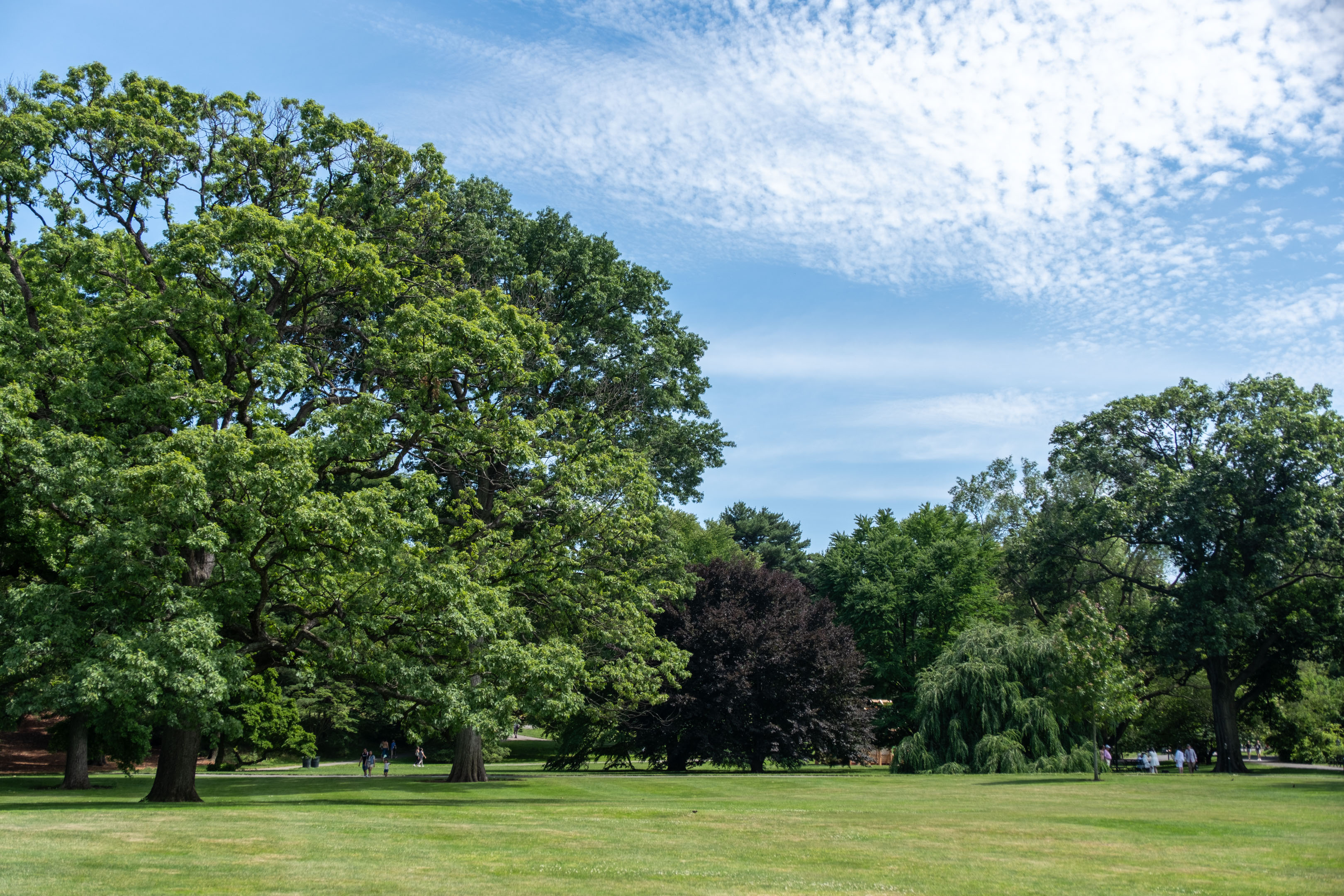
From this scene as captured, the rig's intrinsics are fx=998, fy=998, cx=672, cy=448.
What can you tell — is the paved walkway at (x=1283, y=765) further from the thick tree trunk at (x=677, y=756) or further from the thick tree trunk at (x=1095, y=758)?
the thick tree trunk at (x=677, y=756)

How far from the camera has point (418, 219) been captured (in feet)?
89.2

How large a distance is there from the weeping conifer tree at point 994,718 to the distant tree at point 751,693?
131 inches

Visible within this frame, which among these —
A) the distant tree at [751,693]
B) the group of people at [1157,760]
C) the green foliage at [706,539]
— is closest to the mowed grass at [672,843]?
the distant tree at [751,693]

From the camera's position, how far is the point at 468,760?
33.1 meters

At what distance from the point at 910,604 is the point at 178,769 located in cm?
4336

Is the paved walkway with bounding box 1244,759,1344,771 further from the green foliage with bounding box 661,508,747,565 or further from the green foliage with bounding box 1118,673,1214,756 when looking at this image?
the green foliage with bounding box 661,508,747,565

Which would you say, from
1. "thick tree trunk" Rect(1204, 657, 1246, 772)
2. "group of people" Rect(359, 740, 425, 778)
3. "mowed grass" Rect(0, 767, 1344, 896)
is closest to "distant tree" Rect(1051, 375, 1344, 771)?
"thick tree trunk" Rect(1204, 657, 1246, 772)

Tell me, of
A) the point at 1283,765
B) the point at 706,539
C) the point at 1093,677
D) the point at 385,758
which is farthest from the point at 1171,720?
the point at 385,758

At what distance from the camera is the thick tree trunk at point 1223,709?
45.2m

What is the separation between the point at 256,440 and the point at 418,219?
876cm

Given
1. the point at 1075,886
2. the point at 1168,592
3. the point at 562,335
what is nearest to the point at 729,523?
the point at 1168,592

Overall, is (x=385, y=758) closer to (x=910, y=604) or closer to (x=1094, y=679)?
(x=910, y=604)

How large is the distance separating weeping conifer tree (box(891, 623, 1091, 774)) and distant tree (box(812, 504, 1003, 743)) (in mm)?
11692

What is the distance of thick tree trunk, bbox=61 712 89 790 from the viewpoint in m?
30.1
